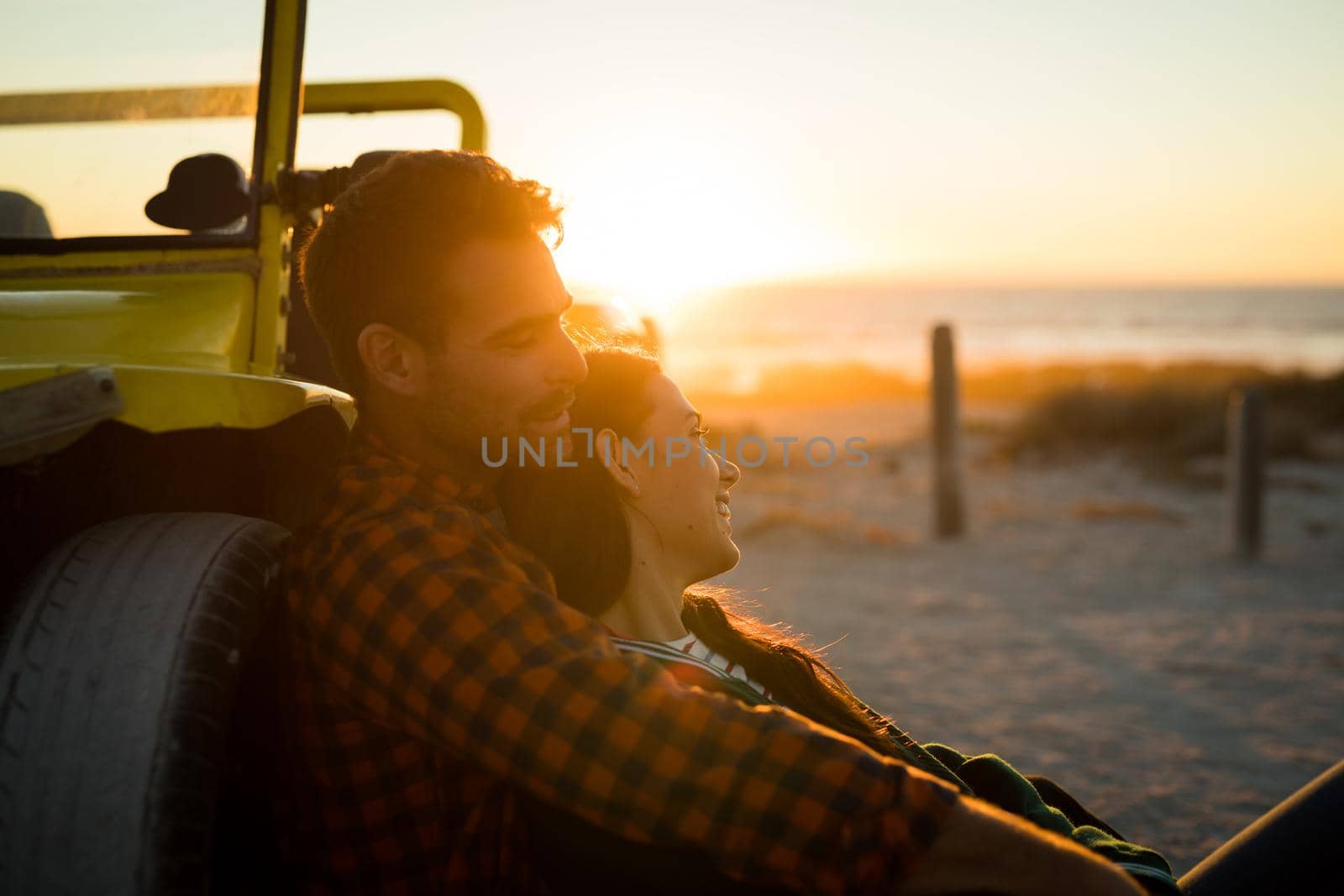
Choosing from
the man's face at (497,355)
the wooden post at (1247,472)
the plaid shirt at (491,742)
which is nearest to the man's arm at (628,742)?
the plaid shirt at (491,742)

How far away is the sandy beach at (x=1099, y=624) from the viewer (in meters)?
4.30

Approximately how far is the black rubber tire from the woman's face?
0.82 metres

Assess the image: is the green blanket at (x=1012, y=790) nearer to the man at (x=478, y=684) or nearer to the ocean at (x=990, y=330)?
the man at (x=478, y=684)

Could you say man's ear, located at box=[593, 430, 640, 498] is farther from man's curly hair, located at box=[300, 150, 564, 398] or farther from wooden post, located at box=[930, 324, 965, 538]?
wooden post, located at box=[930, 324, 965, 538]

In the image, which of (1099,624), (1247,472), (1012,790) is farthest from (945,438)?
(1012,790)

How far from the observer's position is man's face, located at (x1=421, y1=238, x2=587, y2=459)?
168 cm

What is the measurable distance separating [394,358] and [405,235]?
20 centimetres

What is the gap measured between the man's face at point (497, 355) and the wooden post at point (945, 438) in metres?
6.97

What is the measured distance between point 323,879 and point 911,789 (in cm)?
86

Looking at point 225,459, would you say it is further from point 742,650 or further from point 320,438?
point 742,650

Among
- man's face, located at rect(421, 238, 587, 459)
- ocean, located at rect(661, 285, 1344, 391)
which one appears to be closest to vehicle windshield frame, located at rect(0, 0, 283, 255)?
man's face, located at rect(421, 238, 587, 459)

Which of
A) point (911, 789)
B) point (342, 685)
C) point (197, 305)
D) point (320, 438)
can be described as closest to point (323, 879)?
point (342, 685)

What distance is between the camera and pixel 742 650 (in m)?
2.03

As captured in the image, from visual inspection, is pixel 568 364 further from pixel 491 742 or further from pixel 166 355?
pixel 166 355
